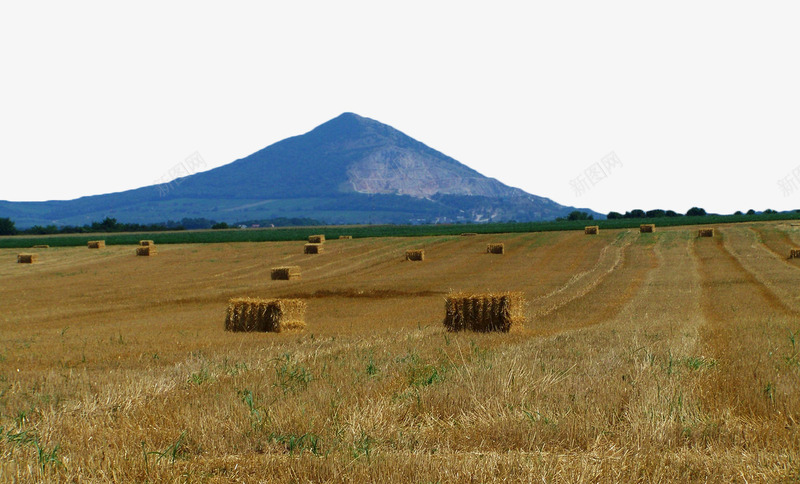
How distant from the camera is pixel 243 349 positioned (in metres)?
14.1

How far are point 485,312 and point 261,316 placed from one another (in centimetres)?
682

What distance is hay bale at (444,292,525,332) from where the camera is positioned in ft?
57.0

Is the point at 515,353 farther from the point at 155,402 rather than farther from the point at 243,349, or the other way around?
the point at 243,349

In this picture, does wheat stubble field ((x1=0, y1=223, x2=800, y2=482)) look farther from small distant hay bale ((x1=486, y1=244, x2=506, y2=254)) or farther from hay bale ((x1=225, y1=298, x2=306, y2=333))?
small distant hay bale ((x1=486, y1=244, x2=506, y2=254))

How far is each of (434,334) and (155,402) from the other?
8.71 metres

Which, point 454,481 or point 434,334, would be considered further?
point 434,334

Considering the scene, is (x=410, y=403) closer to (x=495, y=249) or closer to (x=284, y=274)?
(x=284, y=274)

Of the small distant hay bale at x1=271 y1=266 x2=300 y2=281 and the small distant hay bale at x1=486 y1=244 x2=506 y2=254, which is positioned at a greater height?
the small distant hay bale at x1=486 y1=244 x2=506 y2=254

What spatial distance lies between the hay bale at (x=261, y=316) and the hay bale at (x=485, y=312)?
16.6 feet

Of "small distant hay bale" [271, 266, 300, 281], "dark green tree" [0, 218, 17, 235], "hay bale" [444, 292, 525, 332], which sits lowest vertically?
"small distant hay bale" [271, 266, 300, 281]

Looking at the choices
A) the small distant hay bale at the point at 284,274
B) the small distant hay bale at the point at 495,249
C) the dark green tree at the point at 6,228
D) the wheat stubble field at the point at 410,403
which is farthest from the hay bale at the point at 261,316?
the dark green tree at the point at 6,228

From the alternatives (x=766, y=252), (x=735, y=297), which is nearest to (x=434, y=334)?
(x=735, y=297)

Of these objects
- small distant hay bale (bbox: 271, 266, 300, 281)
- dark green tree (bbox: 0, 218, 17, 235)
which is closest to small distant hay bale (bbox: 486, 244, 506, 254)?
small distant hay bale (bbox: 271, 266, 300, 281)

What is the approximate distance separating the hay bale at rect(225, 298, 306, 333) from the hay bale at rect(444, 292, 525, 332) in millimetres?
5060
